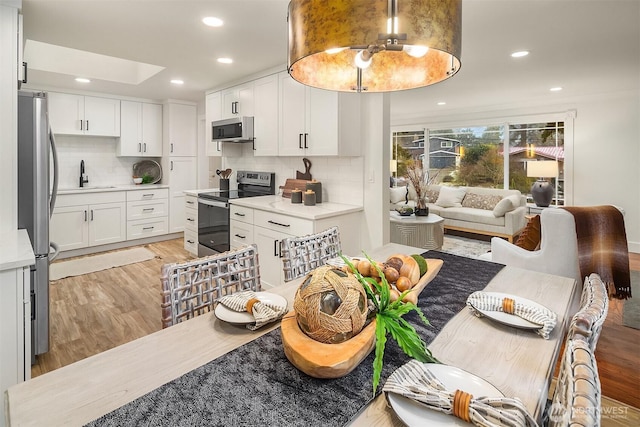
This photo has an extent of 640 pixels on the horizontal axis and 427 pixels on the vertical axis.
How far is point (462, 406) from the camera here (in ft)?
2.28

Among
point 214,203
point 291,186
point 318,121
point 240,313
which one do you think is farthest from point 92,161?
point 240,313

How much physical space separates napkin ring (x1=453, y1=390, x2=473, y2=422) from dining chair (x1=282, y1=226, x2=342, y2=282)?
3.22 feet

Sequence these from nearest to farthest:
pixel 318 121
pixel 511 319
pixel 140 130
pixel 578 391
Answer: pixel 578 391 → pixel 511 319 → pixel 318 121 → pixel 140 130

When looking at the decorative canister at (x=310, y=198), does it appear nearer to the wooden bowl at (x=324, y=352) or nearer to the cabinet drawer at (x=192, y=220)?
the cabinet drawer at (x=192, y=220)

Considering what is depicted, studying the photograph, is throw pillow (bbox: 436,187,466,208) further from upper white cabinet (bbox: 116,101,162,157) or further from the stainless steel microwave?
upper white cabinet (bbox: 116,101,162,157)

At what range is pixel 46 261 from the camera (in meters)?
2.30

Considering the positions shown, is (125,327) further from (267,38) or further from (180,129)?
(180,129)

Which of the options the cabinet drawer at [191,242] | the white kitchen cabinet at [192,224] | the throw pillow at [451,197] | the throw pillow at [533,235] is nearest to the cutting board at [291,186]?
the white kitchen cabinet at [192,224]

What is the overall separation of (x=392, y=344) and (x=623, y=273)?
236 cm

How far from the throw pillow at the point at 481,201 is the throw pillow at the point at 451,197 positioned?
0.09m

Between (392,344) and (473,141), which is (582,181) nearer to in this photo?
(473,141)

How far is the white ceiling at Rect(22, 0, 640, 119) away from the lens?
91.0 inches

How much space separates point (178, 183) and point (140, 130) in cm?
101

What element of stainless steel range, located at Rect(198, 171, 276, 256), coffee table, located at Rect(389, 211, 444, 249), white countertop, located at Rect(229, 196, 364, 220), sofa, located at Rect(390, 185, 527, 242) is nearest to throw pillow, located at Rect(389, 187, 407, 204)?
sofa, located at Rect(390, 185, 527, 242)
